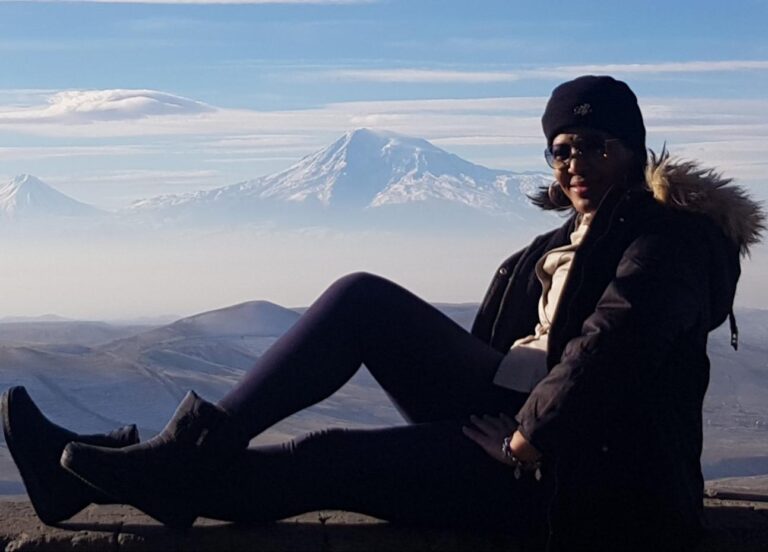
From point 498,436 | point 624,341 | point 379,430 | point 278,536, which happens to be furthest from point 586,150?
point 278,536

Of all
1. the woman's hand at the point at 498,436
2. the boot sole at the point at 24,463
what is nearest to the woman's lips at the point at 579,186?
the woman's hand at the point at 498,436

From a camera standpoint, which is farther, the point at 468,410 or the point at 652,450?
the point at 468,410

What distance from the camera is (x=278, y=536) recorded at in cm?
371

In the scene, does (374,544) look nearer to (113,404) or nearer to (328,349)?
(328,349)

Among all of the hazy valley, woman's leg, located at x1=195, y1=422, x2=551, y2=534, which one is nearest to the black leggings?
woman's leg, located at x1=195, y1=422, x2=551, y2=534

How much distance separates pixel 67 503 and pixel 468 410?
3.78 ft

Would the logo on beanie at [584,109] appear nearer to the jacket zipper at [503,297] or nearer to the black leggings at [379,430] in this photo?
the jacket zipper at [503,297]

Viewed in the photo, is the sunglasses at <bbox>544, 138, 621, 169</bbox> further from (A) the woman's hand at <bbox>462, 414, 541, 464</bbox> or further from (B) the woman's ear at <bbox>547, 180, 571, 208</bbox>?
(A) the woman's hand at <bbox>462, 414, 541, 464</bbox>

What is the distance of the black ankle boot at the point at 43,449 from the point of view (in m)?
3.68

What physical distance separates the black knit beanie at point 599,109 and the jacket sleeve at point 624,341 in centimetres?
41

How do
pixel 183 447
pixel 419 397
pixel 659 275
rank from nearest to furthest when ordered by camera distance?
pixel 659 275
pixel 183 447
pixel 419 397

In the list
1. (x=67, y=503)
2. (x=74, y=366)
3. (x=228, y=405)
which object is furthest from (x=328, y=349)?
(x=74, y=366)

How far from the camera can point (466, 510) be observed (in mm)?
3580

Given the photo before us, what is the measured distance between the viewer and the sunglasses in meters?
3.62
